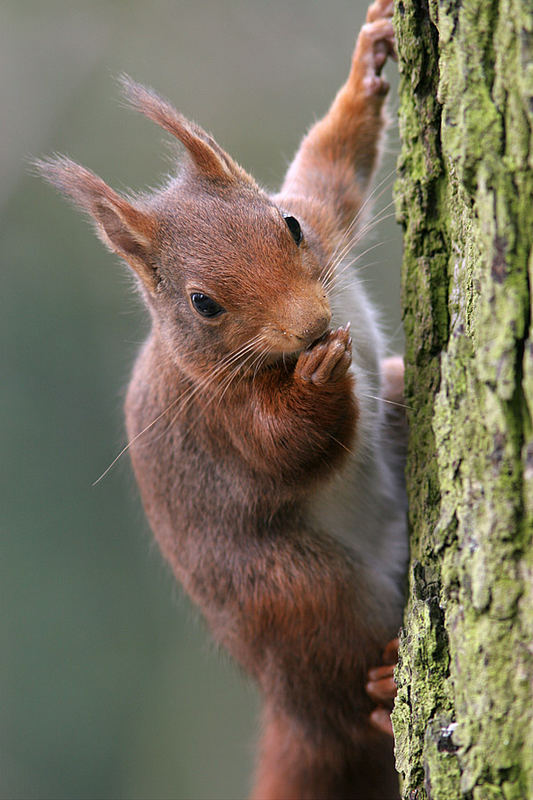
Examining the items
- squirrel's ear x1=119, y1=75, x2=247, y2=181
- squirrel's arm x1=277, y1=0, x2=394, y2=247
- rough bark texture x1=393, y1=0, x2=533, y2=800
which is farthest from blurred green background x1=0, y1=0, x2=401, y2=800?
rough bark texture x1=393, y1=0, x2=533, y2=800

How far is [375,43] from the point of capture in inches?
96.0

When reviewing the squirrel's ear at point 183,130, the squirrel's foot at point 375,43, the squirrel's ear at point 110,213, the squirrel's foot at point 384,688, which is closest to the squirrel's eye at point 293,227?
the squirrel's ear at point 183,130

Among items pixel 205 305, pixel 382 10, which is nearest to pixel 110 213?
pixel 205 305

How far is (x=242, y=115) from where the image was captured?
5.29m

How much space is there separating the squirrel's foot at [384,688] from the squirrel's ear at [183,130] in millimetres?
1329

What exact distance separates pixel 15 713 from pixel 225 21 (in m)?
4.31

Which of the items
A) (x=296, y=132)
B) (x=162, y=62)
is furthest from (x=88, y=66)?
(x=296, y=132)

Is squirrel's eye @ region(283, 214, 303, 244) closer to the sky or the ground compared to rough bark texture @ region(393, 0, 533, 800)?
closer to the sky

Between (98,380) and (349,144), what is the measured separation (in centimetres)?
254

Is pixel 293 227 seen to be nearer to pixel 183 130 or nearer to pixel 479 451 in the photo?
pixel 183 130

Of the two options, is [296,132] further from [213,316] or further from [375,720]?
[375,720]

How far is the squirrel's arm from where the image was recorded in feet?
8.13

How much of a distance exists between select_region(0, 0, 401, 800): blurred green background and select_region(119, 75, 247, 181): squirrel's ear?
5.97ft

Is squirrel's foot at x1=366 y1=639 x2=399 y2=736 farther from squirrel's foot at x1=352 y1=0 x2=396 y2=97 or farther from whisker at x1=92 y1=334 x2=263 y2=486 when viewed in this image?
squirrel's foot at x1=352 y1=0 x2=396 y2=97
